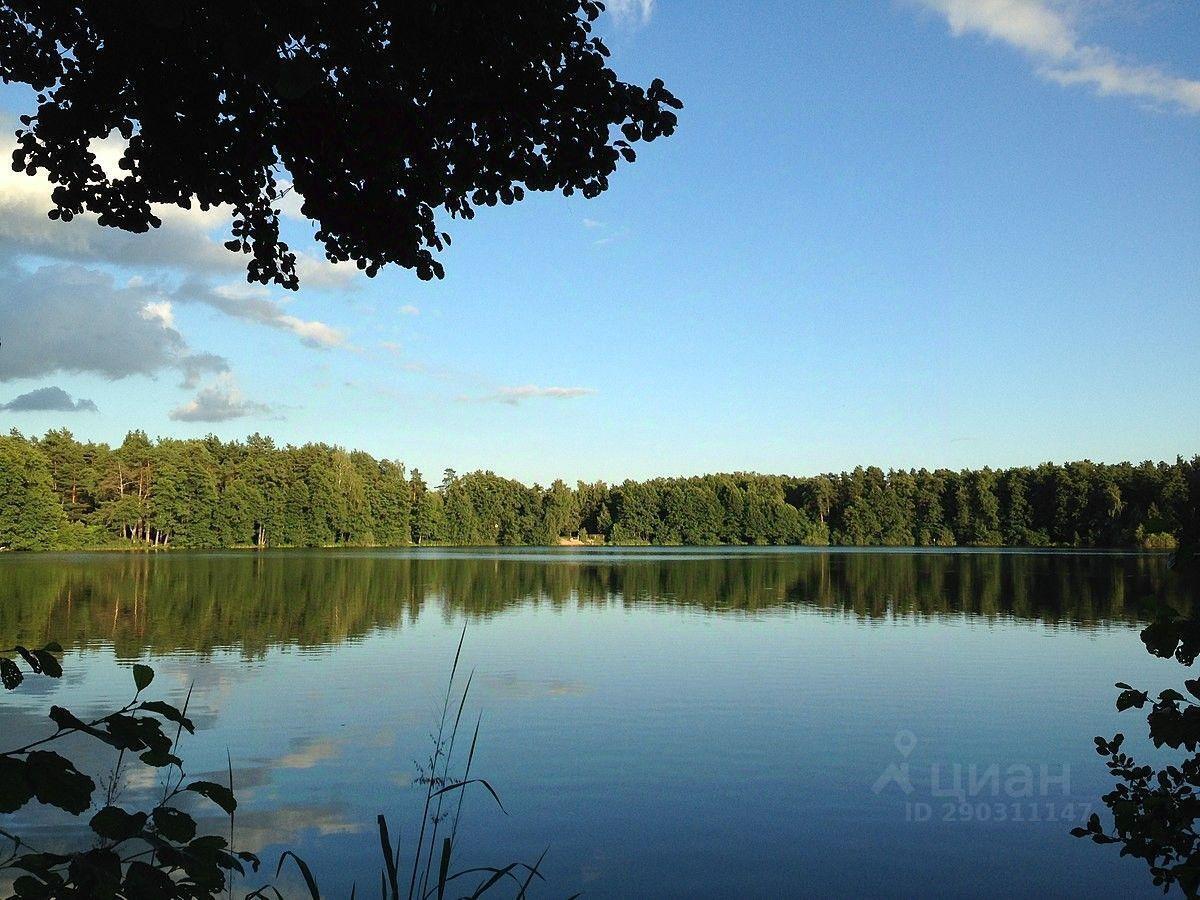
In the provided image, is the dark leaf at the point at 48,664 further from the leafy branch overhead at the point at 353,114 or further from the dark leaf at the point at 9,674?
the leafy branch overhead at the point at 353,114

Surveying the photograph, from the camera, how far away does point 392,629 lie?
25.8 meters

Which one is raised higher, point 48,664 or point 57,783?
point 48,664

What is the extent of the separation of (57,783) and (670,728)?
477 inches

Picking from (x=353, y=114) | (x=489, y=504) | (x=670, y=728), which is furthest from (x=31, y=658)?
(x=489, y=504)

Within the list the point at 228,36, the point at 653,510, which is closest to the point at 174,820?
the point at 228,36

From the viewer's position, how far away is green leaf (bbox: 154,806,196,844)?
8.39 feet

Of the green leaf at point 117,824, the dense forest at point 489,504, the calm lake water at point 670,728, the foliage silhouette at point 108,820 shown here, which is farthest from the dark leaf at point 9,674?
the dense forest at point 489,504

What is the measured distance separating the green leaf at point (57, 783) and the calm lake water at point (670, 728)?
12.3 feet

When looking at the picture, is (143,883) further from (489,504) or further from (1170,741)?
(489,504)

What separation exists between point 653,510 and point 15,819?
128 m

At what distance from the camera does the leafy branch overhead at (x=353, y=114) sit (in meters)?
4.77

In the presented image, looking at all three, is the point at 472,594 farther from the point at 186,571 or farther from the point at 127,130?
the point at 127,130

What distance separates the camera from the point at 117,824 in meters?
2.59

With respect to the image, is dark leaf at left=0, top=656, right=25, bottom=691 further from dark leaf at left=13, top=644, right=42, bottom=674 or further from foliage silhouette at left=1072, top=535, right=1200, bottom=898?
foliage silhouette at left=1072, top=535, right=1200, bottom=898
